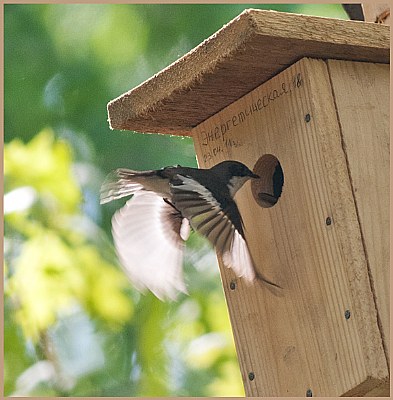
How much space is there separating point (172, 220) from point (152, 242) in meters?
0.12

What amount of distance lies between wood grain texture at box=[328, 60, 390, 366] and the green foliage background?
4.31 feet

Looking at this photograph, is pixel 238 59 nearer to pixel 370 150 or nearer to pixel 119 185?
pixel 370 150

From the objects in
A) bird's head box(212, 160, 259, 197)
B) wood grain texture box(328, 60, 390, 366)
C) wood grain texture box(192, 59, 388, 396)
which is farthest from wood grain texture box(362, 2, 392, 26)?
bird's head box(212, 160, 259, 197)

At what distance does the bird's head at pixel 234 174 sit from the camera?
2.76 meters

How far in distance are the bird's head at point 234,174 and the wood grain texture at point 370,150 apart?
284mm

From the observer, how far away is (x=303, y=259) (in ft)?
8.83

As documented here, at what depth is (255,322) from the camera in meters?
2.86

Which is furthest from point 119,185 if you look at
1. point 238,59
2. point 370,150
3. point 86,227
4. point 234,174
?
point 86,227

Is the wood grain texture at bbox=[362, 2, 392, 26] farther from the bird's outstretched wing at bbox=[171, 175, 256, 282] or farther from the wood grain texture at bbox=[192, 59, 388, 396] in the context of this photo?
the bird's outstretched wing at bbox=[171, 175, 256, 282]

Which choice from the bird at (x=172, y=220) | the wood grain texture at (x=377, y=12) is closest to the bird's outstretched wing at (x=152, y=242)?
the bird at (x=172, y=220)

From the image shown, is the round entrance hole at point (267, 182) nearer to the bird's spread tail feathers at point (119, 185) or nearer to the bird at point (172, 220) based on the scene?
the bird at point (172, 220)

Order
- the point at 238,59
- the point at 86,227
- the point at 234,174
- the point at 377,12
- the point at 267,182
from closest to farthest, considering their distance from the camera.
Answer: the point at 238,59
the point at 234,174
the point at 267,182
the point at 377,12
the point at 86,227

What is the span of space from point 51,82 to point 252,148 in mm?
1674

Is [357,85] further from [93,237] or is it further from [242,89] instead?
[93,237]
